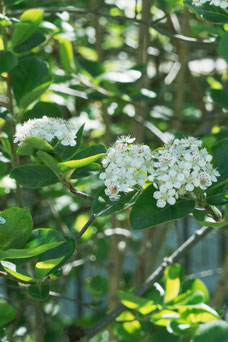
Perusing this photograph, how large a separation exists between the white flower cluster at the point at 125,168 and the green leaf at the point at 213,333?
26cm

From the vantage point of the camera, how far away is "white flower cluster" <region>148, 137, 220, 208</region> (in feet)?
2.71

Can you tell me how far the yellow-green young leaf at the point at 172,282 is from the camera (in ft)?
4.10

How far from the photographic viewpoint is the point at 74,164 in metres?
0.84

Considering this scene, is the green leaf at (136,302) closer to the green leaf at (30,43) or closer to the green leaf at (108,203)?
the green leaf at (108,203)

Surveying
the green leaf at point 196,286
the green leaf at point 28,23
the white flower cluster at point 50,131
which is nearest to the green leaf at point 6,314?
the green leaf at point 196,286

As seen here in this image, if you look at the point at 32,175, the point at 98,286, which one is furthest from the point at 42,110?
the point at 98,286

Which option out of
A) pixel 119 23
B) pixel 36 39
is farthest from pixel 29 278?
pixel 119 23

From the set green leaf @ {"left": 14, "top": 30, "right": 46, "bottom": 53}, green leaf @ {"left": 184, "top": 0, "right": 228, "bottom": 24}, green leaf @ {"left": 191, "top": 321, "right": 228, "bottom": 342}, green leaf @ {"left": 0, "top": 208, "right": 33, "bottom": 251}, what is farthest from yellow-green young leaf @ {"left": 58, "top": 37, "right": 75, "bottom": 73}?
green leaf @ {"left": 191, "top": 321, "right": 228, "bottom": 342}

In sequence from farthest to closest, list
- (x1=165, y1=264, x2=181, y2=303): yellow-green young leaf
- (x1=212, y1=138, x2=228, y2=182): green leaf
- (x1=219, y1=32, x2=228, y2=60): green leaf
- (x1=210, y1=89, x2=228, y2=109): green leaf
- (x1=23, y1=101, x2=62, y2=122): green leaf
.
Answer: (x1=210, y1=89, x2=228, y2=109): green leaf, (x1=165, y1=264, x2=181, y2=303): yellow-green young leaf, (x1=23, y1=101, x2=62, y2=122): green leaf, (x1=219, y1=32, x2=228, y2=60): green leaf, (x1=212, y1=138, x2=228, y2=182): green leaf

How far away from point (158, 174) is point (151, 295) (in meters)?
0.53

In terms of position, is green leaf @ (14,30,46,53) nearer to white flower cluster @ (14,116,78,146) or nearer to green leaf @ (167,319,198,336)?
white flower cluster @ (14,116,78,146)

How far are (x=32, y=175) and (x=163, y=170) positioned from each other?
0.77 ft

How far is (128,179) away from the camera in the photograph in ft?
2.84

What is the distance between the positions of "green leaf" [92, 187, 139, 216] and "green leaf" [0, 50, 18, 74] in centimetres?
41
